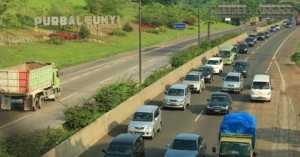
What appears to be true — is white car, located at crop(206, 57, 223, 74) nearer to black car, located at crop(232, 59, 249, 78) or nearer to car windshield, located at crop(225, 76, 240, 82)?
black car, located at crop(232, 59, 249, 78)

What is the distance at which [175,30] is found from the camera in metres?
142

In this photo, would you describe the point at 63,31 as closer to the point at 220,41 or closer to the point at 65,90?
the point at 220,41

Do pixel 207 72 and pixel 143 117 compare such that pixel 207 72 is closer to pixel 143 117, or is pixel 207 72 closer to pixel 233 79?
pixel 233 79

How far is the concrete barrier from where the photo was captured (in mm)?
26156

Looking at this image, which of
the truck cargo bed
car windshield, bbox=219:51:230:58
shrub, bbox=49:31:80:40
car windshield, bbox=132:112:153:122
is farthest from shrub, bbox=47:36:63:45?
car windshield, bbox=132:112:153:122

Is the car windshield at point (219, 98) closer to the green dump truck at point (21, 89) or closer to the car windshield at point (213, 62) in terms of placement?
the green dump truck at point (21, 89)

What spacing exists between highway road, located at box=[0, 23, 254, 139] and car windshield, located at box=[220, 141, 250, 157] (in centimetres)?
1245

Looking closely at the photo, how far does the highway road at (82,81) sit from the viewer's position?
114 feet

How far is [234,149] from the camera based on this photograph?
24766 mm

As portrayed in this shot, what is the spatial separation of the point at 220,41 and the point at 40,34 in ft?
98.1

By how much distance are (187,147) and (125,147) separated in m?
3.02

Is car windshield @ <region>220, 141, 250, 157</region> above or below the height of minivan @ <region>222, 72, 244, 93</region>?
below

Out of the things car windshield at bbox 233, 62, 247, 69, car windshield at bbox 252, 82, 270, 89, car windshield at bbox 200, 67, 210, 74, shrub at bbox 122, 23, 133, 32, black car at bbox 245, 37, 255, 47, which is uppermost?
shrub at bbox 122, 23, 133, 32

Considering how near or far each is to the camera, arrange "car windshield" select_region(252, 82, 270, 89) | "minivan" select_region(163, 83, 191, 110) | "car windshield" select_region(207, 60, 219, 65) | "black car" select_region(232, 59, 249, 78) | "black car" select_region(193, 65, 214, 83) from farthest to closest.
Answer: "car windshield" select_region(207, 60, 219, 65) < "black car" select_region(232, 59, 249, 78) < "black car" select_region(193, 65, 214, 83) < "car windshield" select_region(252, 82, 270, 89) < "minivan" select_region(163, 83, 191, 110)
